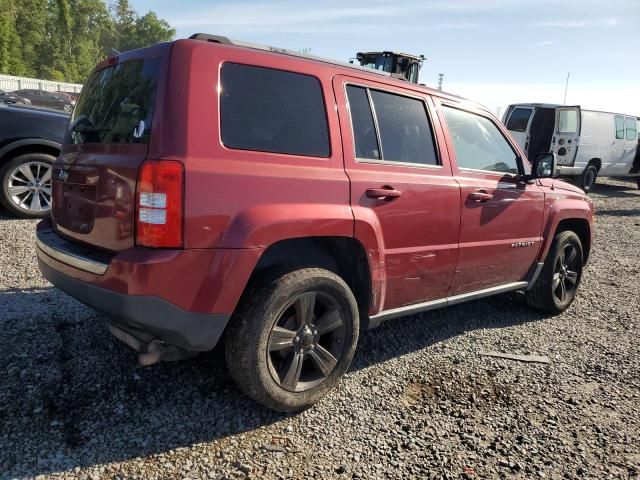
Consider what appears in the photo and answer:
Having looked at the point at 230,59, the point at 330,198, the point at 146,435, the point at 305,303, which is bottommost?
the point at 146,435

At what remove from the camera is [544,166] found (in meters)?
4.05

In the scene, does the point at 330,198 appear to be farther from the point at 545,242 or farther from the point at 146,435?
the point at 545,242

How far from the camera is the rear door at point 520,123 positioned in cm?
1335

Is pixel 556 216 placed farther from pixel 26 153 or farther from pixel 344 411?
pixel 26 153

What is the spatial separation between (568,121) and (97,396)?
13970 millimetres

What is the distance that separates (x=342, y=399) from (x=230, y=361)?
0.79 meters

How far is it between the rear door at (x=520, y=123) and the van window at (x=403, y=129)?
10.9 m

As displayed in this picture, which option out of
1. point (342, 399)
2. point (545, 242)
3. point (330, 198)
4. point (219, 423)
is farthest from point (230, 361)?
point (545, 242)

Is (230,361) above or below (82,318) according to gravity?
above

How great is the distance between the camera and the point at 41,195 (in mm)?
6285

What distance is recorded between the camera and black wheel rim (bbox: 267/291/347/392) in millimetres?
2652

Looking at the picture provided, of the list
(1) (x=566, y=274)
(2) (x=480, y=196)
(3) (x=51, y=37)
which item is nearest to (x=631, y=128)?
(1) (x=566, y=274)

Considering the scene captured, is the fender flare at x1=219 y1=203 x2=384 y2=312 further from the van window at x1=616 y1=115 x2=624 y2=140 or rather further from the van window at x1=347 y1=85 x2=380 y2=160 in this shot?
the van window at x1=616 y1=115 x2=624 y2=140

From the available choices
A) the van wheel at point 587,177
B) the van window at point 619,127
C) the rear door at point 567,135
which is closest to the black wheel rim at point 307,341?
the rear door at point 567,135
